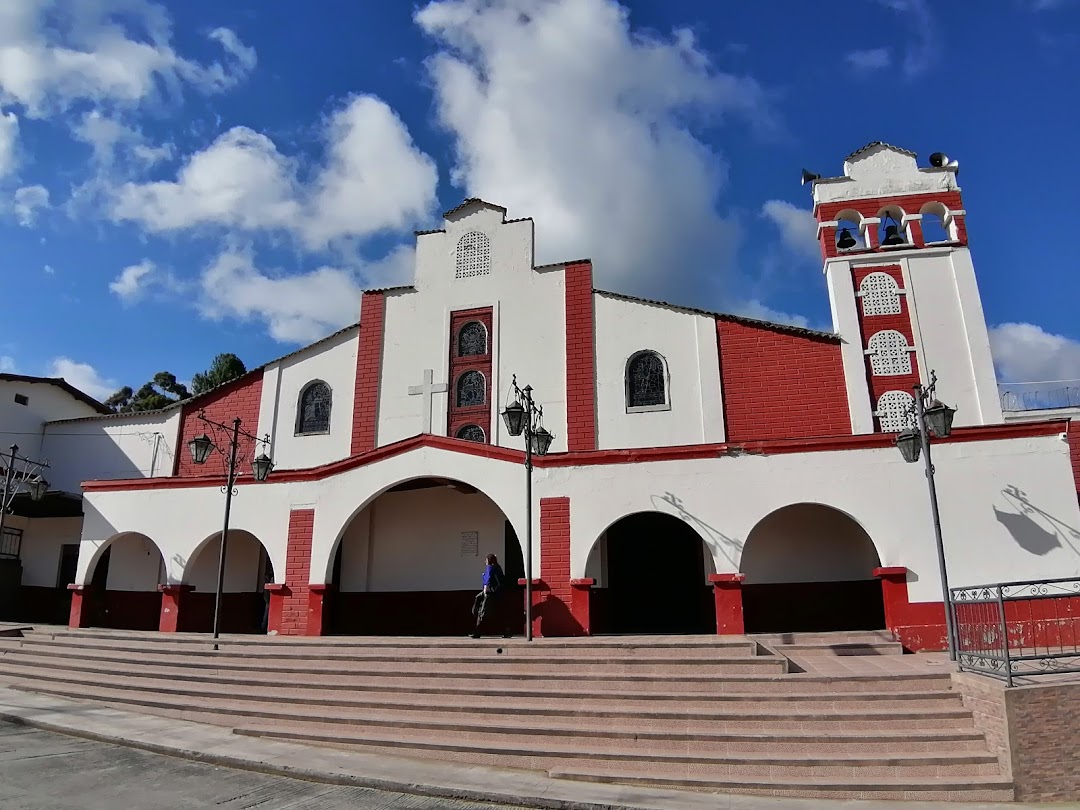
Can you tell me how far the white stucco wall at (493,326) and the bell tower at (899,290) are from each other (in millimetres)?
6525

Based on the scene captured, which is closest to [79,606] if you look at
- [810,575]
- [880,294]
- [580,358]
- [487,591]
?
[487,591]

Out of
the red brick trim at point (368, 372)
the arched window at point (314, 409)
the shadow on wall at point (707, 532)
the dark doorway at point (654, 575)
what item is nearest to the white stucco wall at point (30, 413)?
the arched window at point (314, 409)

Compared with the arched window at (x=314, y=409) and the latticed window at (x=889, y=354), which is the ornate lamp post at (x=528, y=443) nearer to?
the arched window at (x=314, y=409)

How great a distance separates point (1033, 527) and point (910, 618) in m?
2.41

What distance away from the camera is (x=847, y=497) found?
12.2 metres

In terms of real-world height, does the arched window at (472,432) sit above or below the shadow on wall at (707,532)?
above

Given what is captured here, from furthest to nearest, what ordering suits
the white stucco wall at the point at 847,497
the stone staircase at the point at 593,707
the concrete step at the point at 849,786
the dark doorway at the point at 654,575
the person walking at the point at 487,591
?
the dark doorway at the point at 654,575
the person walking at the point at 487,591
the white stucco wall at the point at 847,497
the stone staircase at the point at 593,707
the concrete step at the point at 849,786

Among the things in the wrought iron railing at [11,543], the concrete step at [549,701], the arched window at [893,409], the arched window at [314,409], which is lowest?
the concrete step at [549,701]

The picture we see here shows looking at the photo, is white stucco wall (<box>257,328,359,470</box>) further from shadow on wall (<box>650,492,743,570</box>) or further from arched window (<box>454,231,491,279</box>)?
shadow on wall (<box>650,492,743,570</box>)

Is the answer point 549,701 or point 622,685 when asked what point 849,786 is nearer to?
point 622,685

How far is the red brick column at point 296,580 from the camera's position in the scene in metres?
14.2

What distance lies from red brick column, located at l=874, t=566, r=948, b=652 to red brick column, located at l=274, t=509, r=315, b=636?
34.0 ft

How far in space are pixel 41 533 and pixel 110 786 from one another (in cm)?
1617

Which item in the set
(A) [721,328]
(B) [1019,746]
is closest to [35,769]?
(B) [1019,746]
